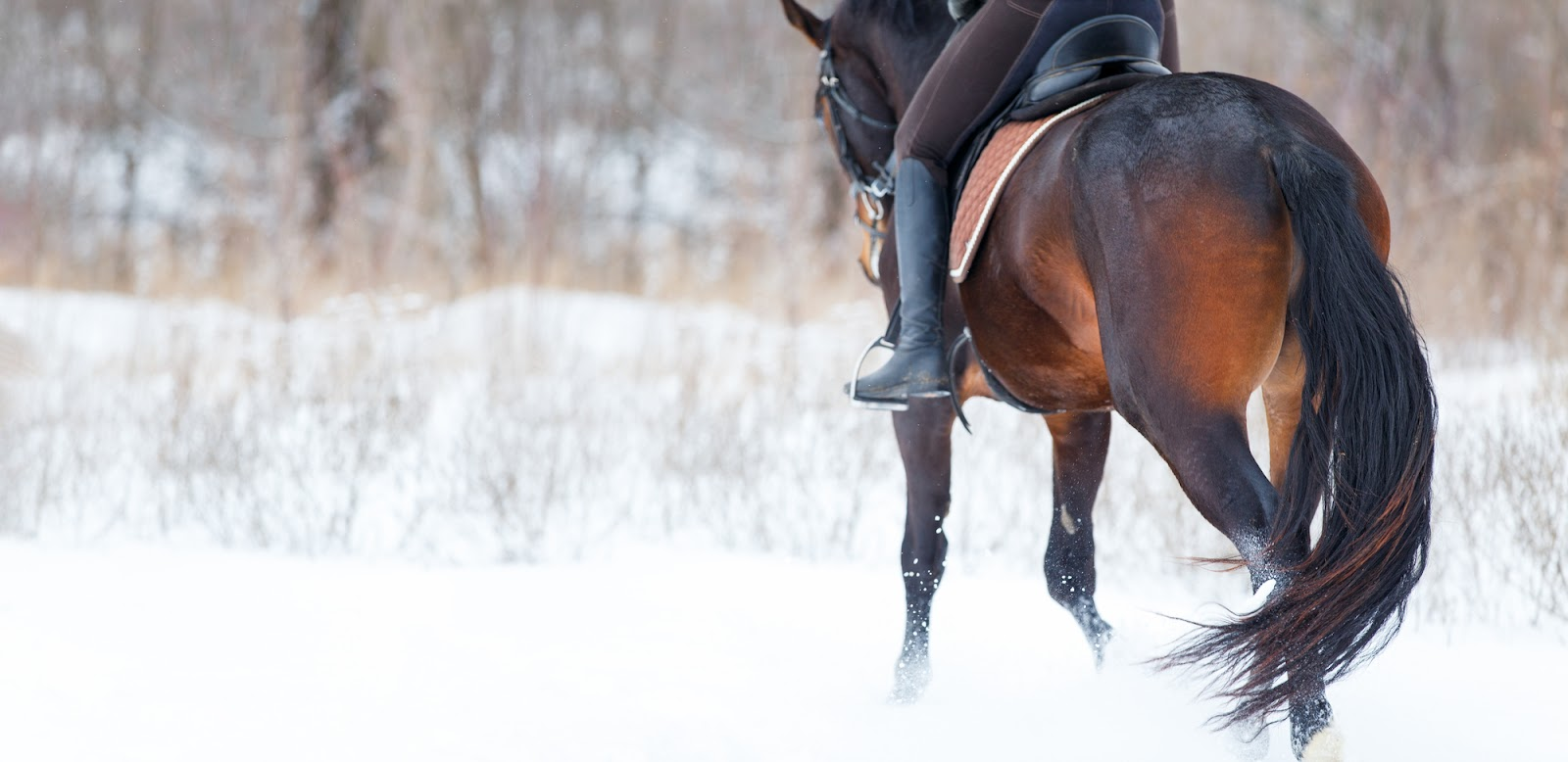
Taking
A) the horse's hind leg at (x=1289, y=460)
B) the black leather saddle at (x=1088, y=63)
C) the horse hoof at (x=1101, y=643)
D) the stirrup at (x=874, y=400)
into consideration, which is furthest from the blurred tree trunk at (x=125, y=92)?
the horse's hind leg at (x=1289, y=460)

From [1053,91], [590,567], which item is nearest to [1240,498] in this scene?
[1053,91]

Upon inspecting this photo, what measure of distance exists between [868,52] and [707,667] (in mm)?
2007

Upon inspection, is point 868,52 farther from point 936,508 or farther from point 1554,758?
point 1554,758

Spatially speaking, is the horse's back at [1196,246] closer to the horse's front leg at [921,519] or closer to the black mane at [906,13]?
the horse's front leg at [921,519]

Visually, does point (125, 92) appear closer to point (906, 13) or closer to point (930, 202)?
point (906, 13)

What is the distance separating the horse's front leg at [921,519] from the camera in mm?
3406

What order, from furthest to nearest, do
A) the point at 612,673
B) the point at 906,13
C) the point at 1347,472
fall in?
1. the point at 906,13
2. the point at 612,673
3. the point at 1347,472

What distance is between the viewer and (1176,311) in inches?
89.4

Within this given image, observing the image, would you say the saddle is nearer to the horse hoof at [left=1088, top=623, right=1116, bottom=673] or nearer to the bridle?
the bridle

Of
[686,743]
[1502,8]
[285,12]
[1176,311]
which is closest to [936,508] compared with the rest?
[686,743]

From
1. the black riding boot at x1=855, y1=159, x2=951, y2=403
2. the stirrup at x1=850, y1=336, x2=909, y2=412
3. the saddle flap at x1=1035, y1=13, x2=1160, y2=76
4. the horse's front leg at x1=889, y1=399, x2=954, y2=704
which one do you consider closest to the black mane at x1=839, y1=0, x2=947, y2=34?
the black riding boot at x1=855, y1=159, x2=951, y2=403

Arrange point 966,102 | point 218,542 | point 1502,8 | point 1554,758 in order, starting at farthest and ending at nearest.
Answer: point 1502,8 → point 218,542 → point 966,102 → point 1554,758

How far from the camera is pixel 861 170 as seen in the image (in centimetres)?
401

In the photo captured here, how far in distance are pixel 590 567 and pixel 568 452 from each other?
1.76 m
